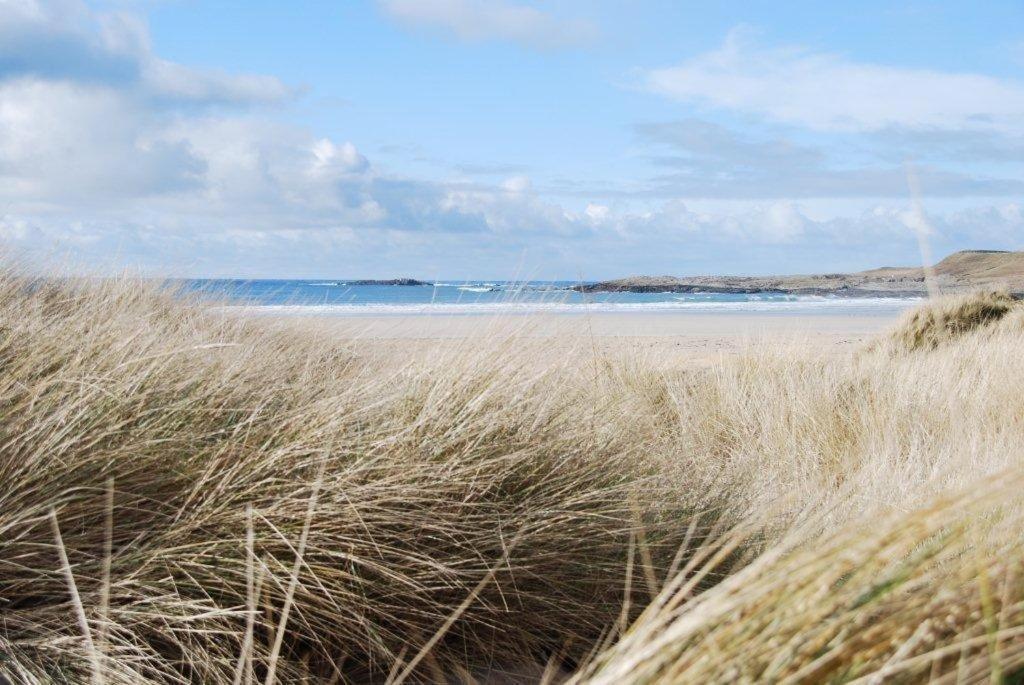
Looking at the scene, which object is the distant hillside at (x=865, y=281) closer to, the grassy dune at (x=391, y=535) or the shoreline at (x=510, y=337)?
the shoreline at (x=510, y=337)

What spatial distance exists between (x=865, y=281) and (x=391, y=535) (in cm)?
4908

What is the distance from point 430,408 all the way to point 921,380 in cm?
400

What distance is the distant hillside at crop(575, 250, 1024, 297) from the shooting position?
1191 inches

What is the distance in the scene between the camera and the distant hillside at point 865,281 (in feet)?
99.2

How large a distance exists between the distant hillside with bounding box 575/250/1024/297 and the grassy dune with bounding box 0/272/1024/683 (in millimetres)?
24753

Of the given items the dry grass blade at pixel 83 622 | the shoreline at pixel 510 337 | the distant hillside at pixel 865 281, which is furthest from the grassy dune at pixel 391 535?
the distant hillside at pixel 865 281

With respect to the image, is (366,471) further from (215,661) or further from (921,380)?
(921,380)

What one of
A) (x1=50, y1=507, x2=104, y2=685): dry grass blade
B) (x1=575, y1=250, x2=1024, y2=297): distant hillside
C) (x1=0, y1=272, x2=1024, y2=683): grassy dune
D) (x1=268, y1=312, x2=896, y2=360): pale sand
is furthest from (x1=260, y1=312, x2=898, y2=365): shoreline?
(x1=575, y1=250, x2=1024, y2=297): distant hillside

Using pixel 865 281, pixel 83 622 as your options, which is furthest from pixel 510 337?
pixel 865 281

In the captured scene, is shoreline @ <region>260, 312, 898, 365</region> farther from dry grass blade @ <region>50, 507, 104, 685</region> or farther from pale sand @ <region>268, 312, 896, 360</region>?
dry grass blade @ <region>50, 507, 104, 685</region>

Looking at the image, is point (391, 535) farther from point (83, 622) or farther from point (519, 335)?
point (519, 335)

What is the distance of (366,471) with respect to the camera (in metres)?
2.38

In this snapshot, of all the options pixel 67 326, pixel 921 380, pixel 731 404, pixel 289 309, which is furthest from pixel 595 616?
pixel 289 309

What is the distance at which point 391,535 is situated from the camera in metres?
2.22
